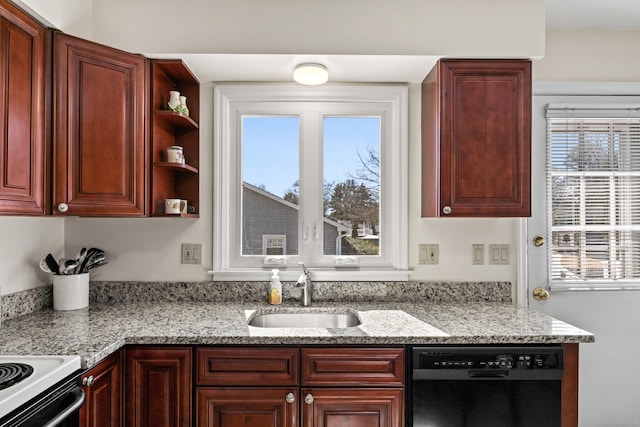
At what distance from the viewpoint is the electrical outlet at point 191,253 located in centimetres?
221

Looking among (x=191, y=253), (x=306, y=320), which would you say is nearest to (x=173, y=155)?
(x=191, y=253)

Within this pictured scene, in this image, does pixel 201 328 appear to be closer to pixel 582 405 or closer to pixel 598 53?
pixel 582 405

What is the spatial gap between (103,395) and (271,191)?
1.24m

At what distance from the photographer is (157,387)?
1.58 m

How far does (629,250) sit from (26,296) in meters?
3.15

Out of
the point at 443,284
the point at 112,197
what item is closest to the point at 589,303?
the point at 443,284

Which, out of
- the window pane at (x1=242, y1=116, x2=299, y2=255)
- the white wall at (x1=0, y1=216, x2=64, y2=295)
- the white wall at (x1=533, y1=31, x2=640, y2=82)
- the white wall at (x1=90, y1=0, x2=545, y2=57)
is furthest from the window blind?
the white wall at (x1=0, y1=216, x2=64, y2=295)

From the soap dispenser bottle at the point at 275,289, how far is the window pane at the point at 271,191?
184 millimetres

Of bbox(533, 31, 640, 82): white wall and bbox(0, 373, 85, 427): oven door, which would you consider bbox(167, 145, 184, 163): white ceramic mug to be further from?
bbox(533, 31, 640, 82): white wall

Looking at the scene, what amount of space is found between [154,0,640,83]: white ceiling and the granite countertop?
3.93ft

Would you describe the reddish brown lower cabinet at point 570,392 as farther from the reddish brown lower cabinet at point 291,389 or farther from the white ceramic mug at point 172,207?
the white ceramic mug at point 172,207

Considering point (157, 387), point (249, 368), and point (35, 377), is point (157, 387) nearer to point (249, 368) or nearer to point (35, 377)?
point (249, 368)

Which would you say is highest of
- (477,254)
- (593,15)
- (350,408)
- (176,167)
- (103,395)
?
(593,15)

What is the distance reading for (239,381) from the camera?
1.58 metres
